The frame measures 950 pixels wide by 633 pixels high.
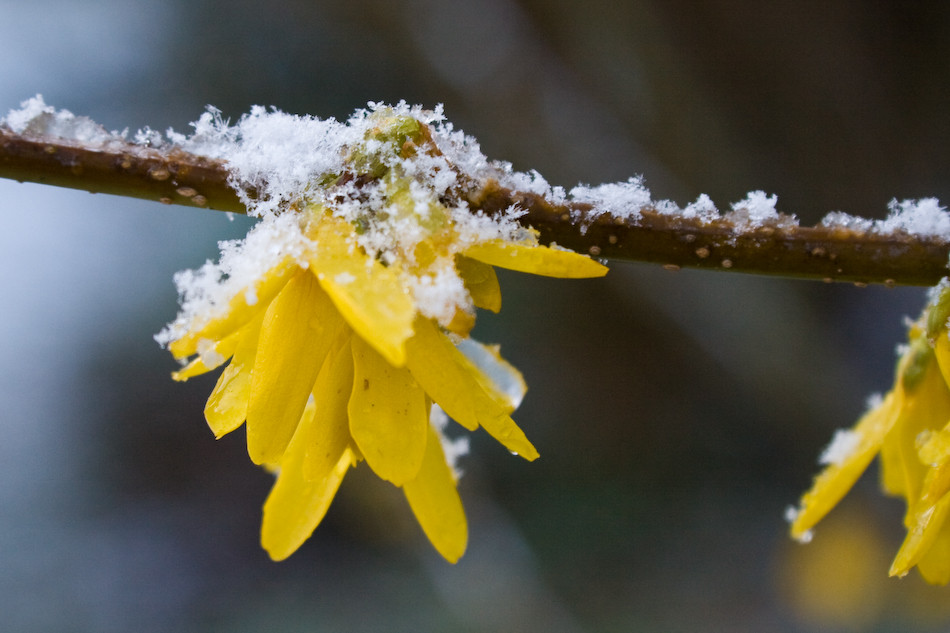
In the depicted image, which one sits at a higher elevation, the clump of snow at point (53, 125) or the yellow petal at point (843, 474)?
the clump of snow at point (53, 125)

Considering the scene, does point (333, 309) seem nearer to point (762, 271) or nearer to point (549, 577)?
point (762, 271)

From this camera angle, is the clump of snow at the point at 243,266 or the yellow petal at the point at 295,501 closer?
the clump of snow at the point at 243,266

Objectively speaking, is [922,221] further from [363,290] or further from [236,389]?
[236,389]

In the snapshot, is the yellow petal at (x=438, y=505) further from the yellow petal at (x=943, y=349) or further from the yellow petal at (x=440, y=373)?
the yellow petal at (x=943, y=349)

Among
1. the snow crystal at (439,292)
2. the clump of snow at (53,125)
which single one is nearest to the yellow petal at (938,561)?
the snow crystal at (439,292)

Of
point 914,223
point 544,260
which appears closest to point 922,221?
point 914,223

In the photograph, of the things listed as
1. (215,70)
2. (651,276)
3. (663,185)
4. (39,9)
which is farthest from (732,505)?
(39,9)
